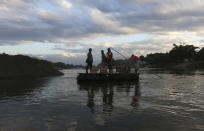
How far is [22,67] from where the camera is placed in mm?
33375

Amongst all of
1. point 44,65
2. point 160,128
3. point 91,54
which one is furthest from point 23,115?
point 44,65

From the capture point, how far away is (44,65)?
123ft

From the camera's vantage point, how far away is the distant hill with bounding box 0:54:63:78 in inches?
1219

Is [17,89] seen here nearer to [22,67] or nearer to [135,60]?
[135,60]

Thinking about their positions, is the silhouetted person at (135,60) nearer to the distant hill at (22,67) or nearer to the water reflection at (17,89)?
the water reflection at (17,89)

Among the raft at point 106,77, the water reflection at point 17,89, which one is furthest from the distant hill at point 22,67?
the raft at point 106,77

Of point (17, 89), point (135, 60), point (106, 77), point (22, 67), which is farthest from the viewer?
point (22, 67)

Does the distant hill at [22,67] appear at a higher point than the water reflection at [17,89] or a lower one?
higher

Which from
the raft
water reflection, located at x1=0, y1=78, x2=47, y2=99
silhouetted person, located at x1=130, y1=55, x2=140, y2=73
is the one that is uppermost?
silhouetted person, located at x1=130, y1=55, x2=140, y2=73

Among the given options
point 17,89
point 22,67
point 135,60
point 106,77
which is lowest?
point 17,89

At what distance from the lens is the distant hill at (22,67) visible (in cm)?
3097

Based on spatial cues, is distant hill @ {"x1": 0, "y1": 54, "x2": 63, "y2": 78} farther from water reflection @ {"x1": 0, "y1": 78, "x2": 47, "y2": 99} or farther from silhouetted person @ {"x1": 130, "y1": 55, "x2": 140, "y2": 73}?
silhouetted person @ {"x1": 130, "y1": 55, "x2": 140, "y2": 73}

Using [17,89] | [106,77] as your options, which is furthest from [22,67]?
[17,89]

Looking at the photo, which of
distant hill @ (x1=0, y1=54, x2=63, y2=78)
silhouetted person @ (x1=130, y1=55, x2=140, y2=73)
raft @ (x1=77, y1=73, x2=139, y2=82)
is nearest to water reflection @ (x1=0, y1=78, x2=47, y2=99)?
raft @ (x1=77, y1=73, x2=139, y2=82)
